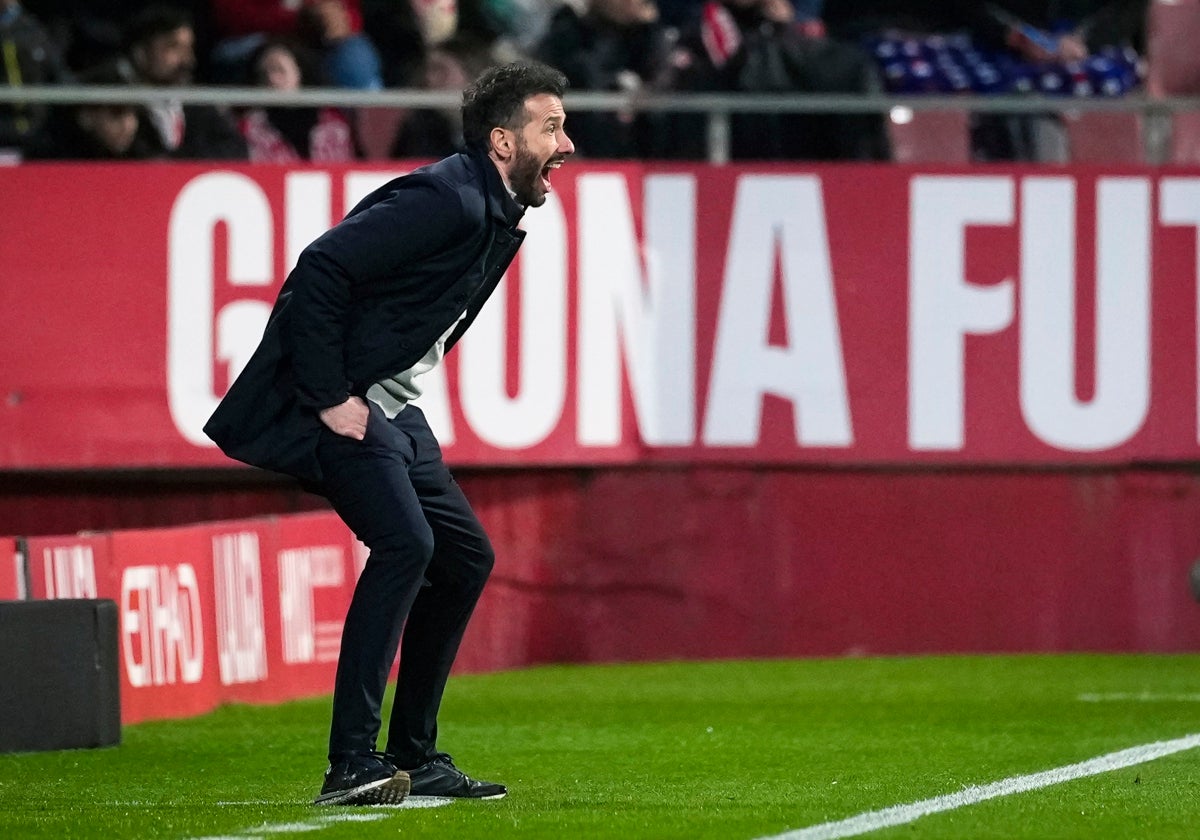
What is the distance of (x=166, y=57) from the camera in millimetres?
12367

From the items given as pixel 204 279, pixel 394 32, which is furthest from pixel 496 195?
pixel 394 32

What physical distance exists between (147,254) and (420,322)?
6.14m

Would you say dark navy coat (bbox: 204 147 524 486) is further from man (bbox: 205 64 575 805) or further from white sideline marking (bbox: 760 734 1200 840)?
white sideline marking (bbox: 760 734 1200 840)

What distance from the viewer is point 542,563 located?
12.6 m

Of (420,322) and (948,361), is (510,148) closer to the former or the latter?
(420,322)

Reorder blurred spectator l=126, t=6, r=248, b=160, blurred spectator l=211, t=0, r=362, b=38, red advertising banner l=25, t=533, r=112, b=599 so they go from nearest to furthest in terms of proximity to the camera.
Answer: red advertising banner l=25, t=533, r=112, b=599 < blurred spectator l=126, t=6, r=248, b=160 < blurred spectator l=211, t=0, r=362, b=38

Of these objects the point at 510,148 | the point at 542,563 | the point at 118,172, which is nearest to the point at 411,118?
the point at 118,172

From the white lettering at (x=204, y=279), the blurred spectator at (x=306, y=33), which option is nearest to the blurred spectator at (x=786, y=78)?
the blurred spectator at (x=306, y=33)

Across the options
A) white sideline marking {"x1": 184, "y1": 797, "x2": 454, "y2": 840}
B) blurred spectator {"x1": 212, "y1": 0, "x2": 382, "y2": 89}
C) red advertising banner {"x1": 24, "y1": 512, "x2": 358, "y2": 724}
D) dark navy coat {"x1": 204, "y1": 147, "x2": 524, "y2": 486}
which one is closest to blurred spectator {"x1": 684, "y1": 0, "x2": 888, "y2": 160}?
blurred spectator {"x1": 212, "y1": 0, "x2": 382, "y2": 89}

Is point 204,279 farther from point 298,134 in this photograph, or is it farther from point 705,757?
point 705,757

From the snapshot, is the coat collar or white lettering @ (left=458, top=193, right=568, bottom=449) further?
white lettering @ (left=458, top=193, right=568, bottom=449)

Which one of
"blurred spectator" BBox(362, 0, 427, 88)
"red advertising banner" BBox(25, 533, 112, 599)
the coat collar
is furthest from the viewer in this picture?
"blurred spectator" BBox(362, 0, 427, 88)

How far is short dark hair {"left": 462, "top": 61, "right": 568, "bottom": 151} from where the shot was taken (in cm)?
636

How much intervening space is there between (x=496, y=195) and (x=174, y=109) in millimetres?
6232
